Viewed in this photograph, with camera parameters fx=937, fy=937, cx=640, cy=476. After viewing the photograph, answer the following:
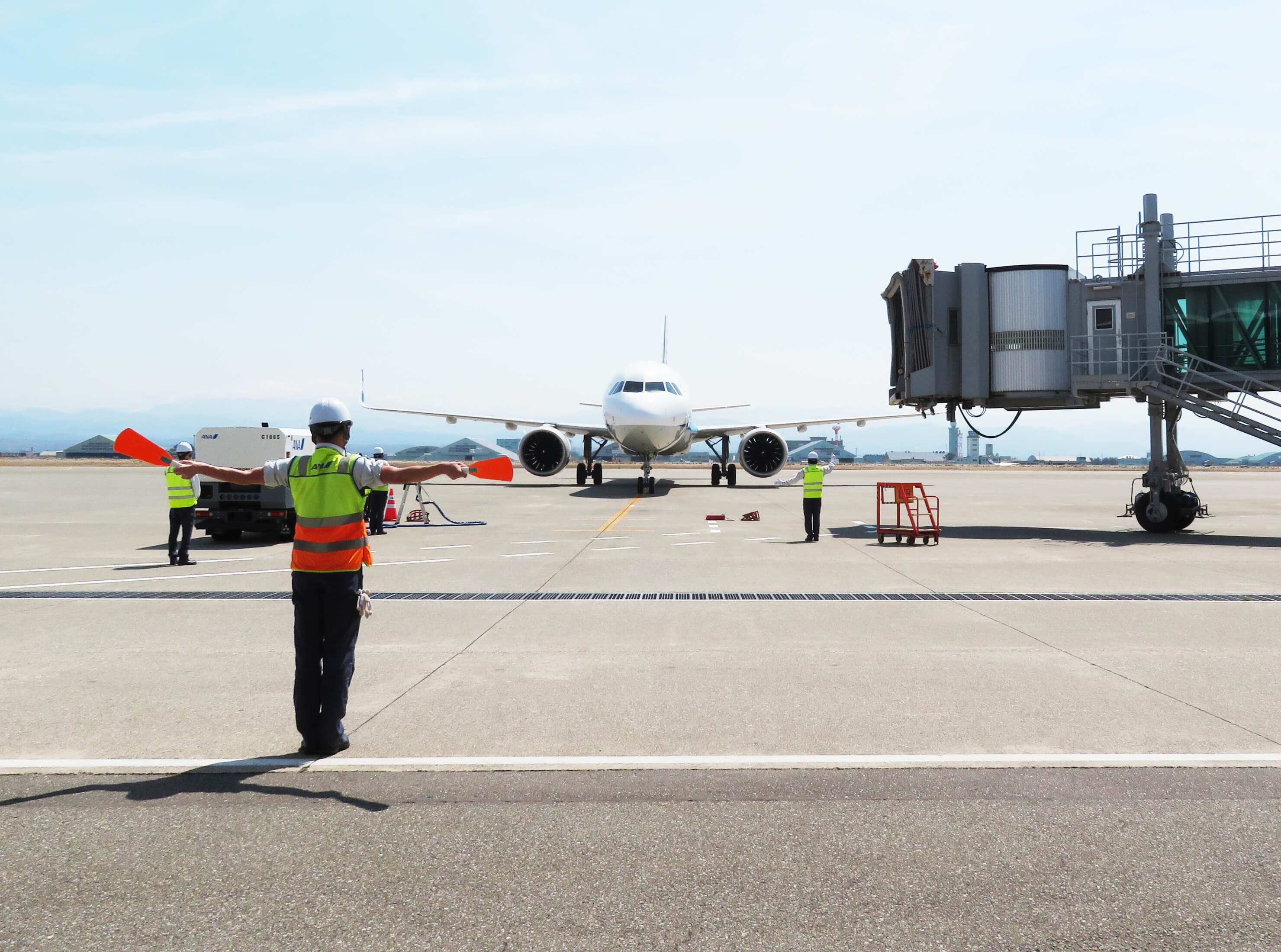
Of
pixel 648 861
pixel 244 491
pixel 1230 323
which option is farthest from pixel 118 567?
pixel 1230 323

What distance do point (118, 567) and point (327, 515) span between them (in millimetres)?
10166

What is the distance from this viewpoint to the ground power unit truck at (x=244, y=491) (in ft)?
56.9

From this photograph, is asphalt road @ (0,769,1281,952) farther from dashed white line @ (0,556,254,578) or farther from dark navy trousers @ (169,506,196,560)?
dark navy trousers @ (169,506,196,560)

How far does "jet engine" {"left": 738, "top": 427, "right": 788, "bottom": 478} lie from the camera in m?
34.7

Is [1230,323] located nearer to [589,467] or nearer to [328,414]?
[328,414]

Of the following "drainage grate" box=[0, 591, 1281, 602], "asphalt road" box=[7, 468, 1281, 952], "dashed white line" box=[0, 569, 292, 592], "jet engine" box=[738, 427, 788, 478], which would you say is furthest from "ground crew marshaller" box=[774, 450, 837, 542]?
"jet engine" box=[738, 427, 788, 478]

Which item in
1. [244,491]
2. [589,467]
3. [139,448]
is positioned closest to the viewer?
[139,448]

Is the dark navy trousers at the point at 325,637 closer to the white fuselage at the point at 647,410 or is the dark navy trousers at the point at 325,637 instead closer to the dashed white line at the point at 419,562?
A: the dashed white line at the point at 419,562

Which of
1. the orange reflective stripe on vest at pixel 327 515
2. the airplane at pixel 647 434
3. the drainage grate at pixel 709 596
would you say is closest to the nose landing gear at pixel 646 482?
the airplane at pixel 647 434

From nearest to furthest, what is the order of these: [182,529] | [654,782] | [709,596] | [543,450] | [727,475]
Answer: [654,782]
[709,596]
[182,529]
[543,450]
[727,475]

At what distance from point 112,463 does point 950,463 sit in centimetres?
12460

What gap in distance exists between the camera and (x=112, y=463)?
9050 cm

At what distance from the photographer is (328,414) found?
18.5 ft

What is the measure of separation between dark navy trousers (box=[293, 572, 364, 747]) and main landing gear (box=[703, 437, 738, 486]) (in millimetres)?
33340
